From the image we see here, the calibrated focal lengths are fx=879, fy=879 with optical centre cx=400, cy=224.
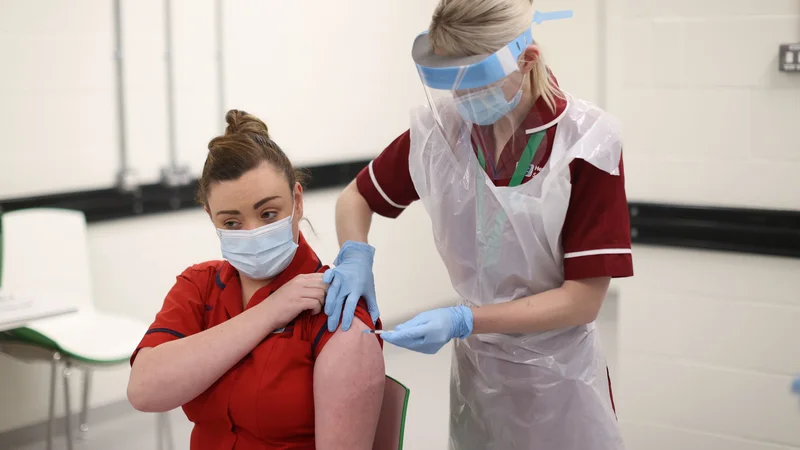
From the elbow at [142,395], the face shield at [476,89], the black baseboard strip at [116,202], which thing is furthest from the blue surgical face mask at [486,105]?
the black baseboard strip at [116,202]

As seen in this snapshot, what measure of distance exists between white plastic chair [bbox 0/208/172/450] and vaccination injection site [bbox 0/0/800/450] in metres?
0.01

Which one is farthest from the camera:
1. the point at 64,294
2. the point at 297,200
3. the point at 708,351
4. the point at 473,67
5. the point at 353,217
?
the point at 64,294

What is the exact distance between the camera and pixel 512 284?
1627mm

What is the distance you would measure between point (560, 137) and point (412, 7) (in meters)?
3.23

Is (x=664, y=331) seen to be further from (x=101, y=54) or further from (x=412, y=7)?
(x=412, y=7)

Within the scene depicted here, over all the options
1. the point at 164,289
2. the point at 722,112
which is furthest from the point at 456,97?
the point at 164,289

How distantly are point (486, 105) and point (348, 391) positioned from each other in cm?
53

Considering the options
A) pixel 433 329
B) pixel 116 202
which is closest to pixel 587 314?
pixel 433 329

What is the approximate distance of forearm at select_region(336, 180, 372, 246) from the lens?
72.7 inches

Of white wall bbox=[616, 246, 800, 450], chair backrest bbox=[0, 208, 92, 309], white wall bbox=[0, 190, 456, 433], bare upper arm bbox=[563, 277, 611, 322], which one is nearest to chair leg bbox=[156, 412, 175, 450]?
chair backrest bbox=[0, 208, 92, 309]

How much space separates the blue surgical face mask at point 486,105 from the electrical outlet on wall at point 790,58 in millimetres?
1148

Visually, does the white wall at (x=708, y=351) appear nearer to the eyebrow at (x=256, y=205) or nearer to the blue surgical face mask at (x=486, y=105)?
the blue surgical face mask at (x=486, y=105)

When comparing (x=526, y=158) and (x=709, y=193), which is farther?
(x=709, y=193)

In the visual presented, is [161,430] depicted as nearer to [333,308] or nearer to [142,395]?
[142,395]
